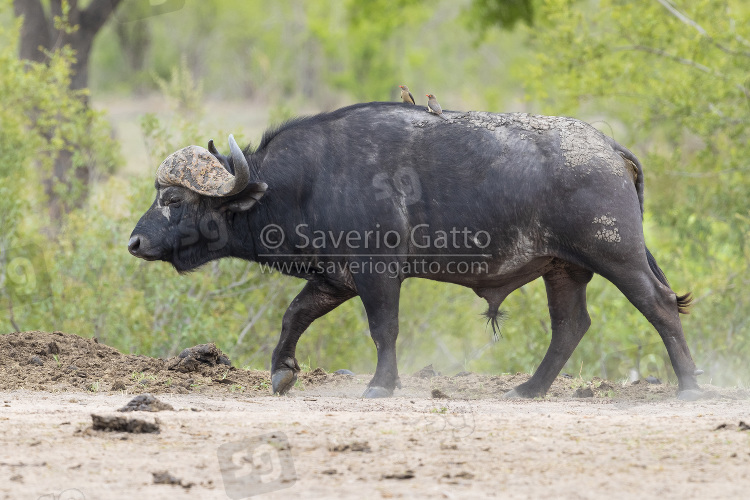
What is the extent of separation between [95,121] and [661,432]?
10.2 m

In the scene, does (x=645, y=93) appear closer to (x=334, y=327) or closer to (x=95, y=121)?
(x=334, y=327)

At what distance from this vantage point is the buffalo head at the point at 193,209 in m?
7.83

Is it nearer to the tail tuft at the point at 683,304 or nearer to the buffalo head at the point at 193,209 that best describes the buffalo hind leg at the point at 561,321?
the tail tuft at the point at 683,304

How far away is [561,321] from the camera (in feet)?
26.6

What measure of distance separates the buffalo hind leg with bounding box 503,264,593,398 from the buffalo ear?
2.48 metres

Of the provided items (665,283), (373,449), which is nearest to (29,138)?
(665,283)

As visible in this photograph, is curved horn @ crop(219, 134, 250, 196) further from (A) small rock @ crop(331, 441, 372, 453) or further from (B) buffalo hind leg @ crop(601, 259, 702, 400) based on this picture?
(A) small rock @ crop(331, 441, 372, 453)

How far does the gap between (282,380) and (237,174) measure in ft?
5.59

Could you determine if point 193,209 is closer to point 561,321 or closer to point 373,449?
point 561,321

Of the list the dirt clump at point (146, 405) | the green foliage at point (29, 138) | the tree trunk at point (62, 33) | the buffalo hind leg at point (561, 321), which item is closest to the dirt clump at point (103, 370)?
the dirt clump at point (146, 405)

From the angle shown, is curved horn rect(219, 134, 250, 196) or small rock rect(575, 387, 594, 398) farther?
small rock rect(575, 387, 594, 398)

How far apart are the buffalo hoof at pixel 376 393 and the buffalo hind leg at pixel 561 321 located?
1067 millimetres

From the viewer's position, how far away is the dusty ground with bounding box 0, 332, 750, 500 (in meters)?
4.35

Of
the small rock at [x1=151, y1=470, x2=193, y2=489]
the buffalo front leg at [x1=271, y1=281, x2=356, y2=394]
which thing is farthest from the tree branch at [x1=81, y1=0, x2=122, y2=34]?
the small rock at [x1=151, y1=470, x2=193, y2=489]
